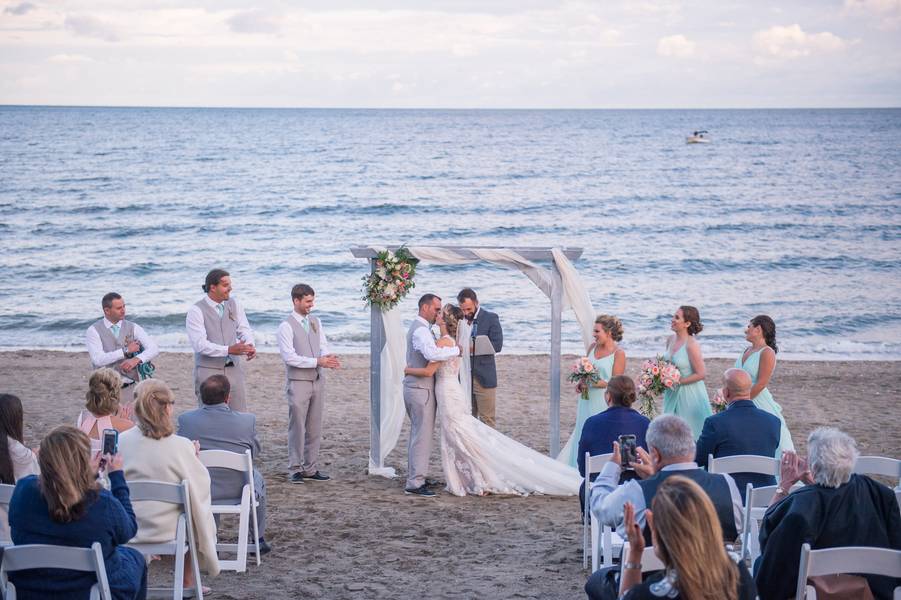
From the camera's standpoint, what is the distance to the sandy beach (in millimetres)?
6445

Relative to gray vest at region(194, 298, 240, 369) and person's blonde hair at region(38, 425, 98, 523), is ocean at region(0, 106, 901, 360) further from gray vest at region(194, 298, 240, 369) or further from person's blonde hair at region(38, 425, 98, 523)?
person's blonde hair at region(38, 425, 98, 523)

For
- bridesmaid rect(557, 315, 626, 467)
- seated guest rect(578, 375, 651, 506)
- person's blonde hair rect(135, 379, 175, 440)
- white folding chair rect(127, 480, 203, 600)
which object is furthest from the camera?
bridesmaid rect(557, 315, 626, 467)

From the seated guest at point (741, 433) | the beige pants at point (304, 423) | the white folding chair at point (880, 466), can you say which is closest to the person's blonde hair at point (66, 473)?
the seated guest at point (741, 433)

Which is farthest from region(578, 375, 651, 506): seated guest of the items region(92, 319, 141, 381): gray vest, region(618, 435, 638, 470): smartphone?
region(92, 319, 141, 381): gray vest

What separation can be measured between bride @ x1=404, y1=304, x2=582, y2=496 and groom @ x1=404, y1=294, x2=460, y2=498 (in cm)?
9

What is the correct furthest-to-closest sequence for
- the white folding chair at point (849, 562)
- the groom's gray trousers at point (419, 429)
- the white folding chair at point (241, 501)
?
the groom's gray trousers at point (419, 429), the white folding chair at point (241, 501), the white folding chair at point (849, 562)

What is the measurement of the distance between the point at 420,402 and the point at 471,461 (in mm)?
713

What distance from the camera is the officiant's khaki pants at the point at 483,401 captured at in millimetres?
10039

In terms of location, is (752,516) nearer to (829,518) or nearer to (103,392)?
(829,518)

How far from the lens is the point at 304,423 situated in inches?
359

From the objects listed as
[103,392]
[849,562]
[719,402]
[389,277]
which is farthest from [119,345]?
[849,562]

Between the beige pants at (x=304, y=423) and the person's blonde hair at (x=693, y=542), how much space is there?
608cm

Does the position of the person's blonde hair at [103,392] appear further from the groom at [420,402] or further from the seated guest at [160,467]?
the groom at [420,402]

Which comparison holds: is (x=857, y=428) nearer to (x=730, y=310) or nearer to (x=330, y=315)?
(x=730, y=310)
